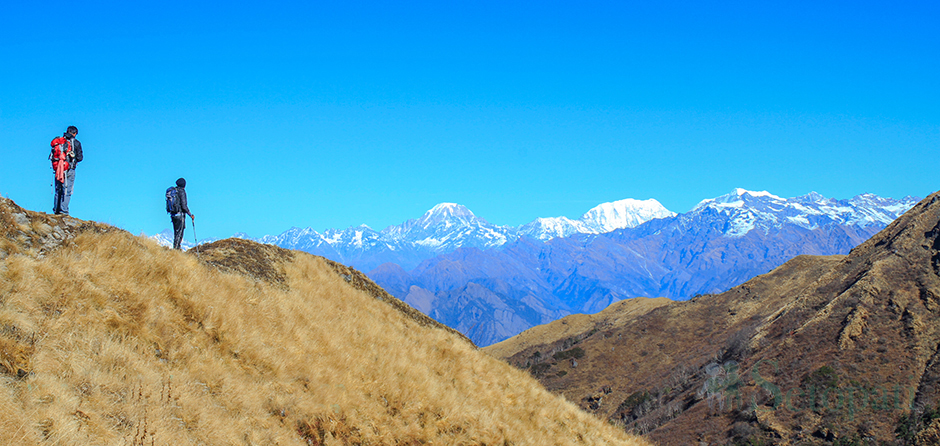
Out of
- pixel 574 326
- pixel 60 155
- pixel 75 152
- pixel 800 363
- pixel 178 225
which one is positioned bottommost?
pixel 800 363

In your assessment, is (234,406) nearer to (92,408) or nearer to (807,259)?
(92,408)

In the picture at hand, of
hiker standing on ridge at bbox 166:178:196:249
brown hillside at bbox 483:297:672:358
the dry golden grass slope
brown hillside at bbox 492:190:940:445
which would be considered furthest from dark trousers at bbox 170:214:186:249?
brown hillside at bbox 483:297:672:358

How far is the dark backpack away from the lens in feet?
49.8

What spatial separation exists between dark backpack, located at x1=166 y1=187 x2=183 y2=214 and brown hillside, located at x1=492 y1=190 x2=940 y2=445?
105ft

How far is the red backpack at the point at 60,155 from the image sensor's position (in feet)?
43.6

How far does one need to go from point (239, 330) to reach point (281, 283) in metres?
7.37

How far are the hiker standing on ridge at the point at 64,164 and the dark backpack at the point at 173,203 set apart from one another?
230cm

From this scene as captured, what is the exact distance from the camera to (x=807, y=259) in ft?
276

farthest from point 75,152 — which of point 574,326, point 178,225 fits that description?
point 574,326

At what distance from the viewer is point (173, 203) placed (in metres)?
15.2

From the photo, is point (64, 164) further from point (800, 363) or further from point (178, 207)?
point (800, 363)

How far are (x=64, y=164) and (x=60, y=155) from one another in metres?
0.25

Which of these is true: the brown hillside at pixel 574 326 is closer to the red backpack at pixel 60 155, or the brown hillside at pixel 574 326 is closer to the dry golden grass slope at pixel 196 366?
the dry golden grass slope at pixel 196 366

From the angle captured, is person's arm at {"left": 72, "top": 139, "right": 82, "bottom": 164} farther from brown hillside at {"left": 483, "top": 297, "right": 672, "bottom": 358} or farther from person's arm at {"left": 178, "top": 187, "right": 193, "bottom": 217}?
brown hillside at {"left": 483, "top": 297, "right": 672, "bottom": 358}
